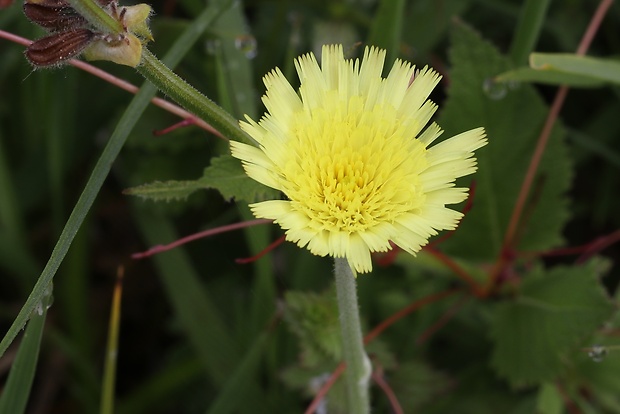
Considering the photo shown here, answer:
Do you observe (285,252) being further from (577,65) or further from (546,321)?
(577,65)

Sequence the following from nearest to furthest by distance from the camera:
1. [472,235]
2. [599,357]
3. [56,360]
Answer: [599,357] → [472,235] → [56,360]

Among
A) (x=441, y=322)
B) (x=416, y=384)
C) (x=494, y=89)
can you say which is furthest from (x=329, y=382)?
(x=494, y=89)

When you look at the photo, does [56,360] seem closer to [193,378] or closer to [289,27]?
[193,378]

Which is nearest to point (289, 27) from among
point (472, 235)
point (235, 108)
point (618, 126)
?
point (235, 108)

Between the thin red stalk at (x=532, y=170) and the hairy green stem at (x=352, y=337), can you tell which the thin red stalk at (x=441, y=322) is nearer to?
the thin red stalk at (x=532, y=170)

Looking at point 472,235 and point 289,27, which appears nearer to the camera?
point 472,235

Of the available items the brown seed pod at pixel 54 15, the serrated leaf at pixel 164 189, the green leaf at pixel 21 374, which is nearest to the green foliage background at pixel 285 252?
the green leaf at pixel 21 374
